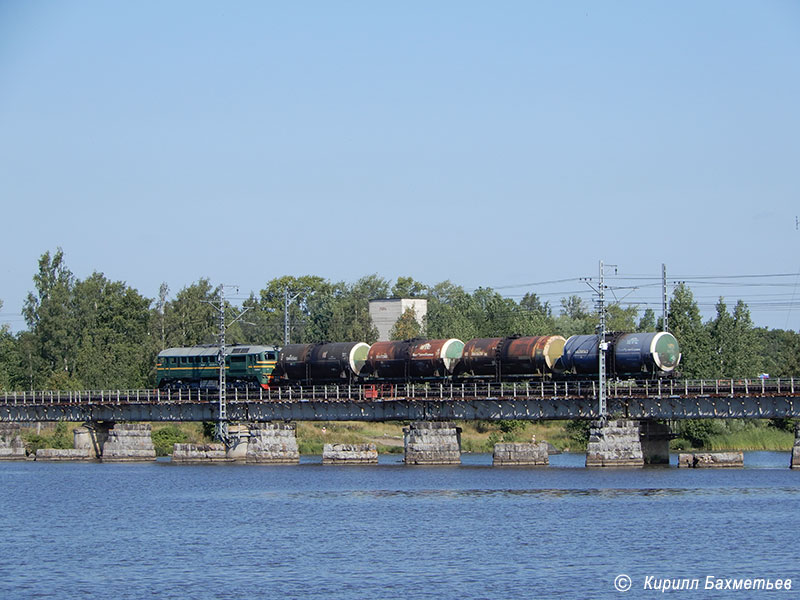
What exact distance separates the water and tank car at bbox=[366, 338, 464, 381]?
10.3m

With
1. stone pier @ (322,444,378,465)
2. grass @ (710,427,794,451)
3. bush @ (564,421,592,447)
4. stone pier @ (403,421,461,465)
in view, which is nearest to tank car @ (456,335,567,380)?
stone pier @ (403,421,461,465)

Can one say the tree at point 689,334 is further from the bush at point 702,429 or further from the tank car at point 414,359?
the tank car at point 414,359

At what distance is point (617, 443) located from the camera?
276 ft

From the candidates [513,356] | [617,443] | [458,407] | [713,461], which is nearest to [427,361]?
[458,407]

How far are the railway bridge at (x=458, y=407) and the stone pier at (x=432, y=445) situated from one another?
0.43 ft

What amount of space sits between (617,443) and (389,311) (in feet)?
357

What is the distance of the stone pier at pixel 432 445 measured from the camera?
303 ft

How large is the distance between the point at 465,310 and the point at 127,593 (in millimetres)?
143689

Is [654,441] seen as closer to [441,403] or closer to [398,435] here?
[441,403]

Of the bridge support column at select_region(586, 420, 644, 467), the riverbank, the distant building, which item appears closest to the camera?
the bridge support column at select_region(586, 420, 644, 467)

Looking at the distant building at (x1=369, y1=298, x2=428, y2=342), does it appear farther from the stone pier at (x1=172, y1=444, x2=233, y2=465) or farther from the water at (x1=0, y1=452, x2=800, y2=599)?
the water at (x1=0, y1=452, x2=800, y2=599)

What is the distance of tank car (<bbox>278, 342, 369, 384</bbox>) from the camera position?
9831 centimetres

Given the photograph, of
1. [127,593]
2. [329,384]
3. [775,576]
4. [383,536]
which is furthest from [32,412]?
[775,576]

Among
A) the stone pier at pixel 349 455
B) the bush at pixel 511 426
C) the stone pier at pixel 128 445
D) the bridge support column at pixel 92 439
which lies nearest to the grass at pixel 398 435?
the bush at pixel 511 426
